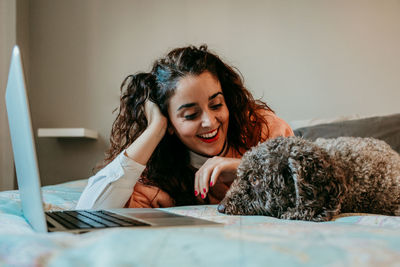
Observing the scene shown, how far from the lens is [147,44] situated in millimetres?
3184

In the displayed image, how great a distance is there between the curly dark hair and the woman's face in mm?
50

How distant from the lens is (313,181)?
1003 mm

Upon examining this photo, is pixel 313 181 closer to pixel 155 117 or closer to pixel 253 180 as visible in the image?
pixel 253 180

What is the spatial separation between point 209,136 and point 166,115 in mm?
229

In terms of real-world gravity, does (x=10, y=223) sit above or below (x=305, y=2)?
below

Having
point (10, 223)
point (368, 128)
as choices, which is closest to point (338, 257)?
point (10, 223)

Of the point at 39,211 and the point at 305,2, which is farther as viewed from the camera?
the point at 305,2

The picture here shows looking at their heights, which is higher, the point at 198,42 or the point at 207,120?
the point at 198,42

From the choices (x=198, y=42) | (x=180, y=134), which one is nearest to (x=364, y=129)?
(x=180, y=134)

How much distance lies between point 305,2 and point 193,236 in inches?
114

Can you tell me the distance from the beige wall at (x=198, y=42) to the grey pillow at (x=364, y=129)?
0.77 meters

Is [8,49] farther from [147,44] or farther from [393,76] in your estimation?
[393,76]

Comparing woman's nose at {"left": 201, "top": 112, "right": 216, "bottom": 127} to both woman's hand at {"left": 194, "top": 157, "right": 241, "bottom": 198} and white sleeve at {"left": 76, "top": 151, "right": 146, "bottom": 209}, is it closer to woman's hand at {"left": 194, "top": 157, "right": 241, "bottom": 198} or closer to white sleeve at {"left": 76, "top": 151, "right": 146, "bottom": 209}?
woman's hand at {"left": 194, "top": 157, "right": 241, "bottom": 198}

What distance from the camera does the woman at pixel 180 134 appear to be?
1429 millimetres
